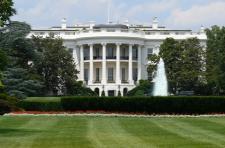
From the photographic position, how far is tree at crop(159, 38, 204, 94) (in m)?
76.2

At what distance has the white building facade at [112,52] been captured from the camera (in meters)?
91.3

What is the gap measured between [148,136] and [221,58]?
5960 centimetres

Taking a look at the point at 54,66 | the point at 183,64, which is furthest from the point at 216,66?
the point at 54,66

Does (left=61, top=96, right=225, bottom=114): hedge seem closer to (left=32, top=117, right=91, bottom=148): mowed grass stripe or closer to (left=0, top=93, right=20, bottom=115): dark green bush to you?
(left=0, top=93, right=20, bottom=115): dark green bush

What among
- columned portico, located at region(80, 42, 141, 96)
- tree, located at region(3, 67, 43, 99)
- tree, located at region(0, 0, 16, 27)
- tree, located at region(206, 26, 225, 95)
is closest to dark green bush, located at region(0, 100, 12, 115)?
tree, located at region(0, 0, 16, 27)

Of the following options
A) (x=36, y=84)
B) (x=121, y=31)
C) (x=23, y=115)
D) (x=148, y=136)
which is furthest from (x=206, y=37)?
(x=148, y=136)

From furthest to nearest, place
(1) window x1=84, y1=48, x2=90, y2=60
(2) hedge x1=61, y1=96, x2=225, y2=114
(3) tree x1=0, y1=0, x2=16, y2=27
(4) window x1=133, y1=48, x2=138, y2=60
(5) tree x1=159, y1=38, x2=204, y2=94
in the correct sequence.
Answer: (4) window x1=133, y1=48, x2=138, y2=60 → (1) window x1=84, y1=48, x2=90, y2=60 → (5) tree x1=159, y1=38, x2=204, y2=94 → (2) hedge x1=61, y1=96, x2=225, y2=114 → (3) tree x1=0, y1=0, x2=16, y2=27

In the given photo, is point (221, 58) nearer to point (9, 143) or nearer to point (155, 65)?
point (155, 65)

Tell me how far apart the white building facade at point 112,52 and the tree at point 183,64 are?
13.5 meters

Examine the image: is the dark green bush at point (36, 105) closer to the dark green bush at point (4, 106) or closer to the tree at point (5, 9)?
the dark green bush at point (4, 106)

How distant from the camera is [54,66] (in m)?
73.1

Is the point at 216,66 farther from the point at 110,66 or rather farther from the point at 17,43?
the point at 17,43

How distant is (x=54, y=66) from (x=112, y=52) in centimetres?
2180

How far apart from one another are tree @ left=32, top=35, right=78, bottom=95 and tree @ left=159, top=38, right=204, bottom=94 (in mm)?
11555
